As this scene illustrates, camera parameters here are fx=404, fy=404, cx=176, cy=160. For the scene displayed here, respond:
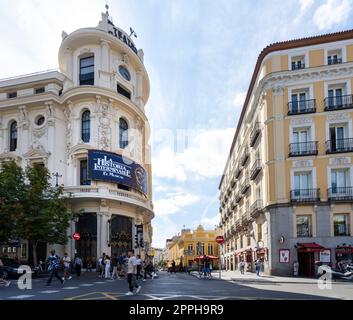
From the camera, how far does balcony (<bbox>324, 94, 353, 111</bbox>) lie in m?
31.4

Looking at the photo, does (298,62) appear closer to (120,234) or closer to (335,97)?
(335,97)

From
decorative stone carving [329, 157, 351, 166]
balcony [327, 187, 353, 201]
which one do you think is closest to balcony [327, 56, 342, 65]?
decorative stone carving [329, 157, 351, 166]

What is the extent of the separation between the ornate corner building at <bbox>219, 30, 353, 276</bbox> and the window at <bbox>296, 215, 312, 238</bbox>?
0.24ft

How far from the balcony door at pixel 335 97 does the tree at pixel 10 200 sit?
2435cm

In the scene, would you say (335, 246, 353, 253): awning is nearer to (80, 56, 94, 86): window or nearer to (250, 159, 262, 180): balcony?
(250, 159, 262, 180): balcony

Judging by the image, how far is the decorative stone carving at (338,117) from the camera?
31.3 meters

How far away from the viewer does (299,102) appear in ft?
106

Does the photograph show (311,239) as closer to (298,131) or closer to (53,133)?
(298,131)

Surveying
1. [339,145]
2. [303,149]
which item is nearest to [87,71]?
[303,149]

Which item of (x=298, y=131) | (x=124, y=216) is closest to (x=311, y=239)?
(x=298, y=131)

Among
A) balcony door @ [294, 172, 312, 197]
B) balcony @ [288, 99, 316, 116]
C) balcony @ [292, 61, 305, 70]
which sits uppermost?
balcony @ [292, 61, 305, 70]

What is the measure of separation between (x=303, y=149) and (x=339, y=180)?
3.59m

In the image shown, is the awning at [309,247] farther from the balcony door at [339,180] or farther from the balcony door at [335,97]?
the balcony door at [335,97]

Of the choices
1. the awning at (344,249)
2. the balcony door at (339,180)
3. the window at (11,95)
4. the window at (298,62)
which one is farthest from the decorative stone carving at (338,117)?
the window at (11,95)
